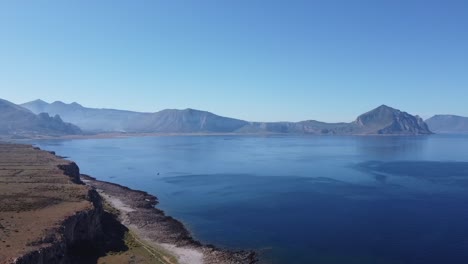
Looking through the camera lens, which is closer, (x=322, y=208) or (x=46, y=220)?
(x=46, y=220)

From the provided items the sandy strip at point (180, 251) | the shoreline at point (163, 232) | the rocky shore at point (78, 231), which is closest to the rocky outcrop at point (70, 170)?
the shoreline at point (163, 232)

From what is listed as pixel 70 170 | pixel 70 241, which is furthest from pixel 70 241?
pixel 70 170

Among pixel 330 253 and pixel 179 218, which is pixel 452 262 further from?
pixel 179 218

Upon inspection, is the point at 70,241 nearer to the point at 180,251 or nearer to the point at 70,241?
the point at 70,241

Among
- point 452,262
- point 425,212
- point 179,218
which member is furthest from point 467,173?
point 179,218

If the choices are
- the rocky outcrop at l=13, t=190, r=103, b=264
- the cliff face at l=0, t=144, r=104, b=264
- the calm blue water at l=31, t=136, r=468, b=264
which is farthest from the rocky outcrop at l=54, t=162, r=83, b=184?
the rocky outcrop at l=13, t=190, r=103, b=264
